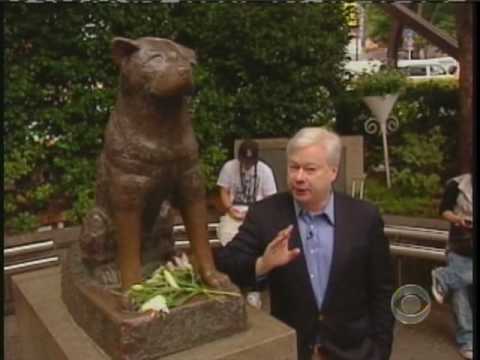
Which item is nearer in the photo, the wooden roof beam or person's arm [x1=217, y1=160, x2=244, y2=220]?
person's arm [x1=217, y1=160, x2=244, y2=220]

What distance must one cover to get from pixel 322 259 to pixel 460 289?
2350mm

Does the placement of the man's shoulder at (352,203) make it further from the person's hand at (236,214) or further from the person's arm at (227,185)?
the person's arm at (227,185)

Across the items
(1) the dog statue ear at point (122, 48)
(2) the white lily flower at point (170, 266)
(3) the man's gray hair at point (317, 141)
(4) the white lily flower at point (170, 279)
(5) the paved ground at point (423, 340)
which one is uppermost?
(1) the dog statue ear at point (122, 48)

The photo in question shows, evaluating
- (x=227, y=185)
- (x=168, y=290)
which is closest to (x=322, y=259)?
(x=168, y=290)

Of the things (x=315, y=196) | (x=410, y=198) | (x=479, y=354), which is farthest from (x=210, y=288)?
(x=410, y=198)

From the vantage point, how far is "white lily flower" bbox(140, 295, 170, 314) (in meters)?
1.95

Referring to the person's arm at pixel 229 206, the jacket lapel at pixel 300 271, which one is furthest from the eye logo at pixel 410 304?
the person's arm at pixel 229 206

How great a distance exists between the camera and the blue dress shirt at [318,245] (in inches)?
75.8

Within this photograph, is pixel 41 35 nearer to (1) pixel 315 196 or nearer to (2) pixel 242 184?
(2) pixel 242 184

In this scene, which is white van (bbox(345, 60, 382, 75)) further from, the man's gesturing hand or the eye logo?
the man's gesturing hand

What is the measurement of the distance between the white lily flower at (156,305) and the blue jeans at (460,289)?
2.46 metres

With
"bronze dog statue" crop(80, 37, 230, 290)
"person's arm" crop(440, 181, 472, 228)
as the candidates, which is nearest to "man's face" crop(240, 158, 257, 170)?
"person's arm" crop(440, 181, 472, 228)

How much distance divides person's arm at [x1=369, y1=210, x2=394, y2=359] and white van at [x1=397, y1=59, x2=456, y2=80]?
603cm

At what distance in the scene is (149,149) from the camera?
6.42ft
